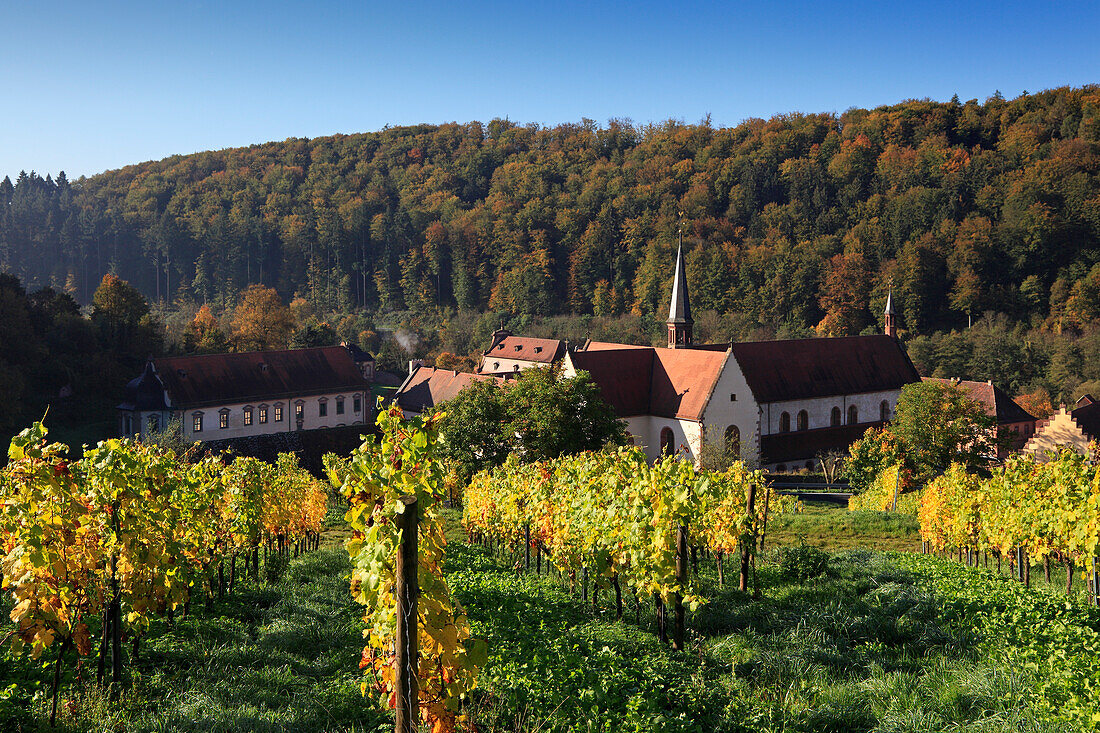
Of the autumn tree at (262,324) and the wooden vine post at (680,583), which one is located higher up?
the autumn tree at (262,324)

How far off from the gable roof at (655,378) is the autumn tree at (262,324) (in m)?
39.6

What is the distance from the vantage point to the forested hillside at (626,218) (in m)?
89.1

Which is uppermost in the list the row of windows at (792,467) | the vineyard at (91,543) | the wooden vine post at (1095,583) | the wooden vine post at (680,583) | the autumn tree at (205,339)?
the autumn tree at (205,339)

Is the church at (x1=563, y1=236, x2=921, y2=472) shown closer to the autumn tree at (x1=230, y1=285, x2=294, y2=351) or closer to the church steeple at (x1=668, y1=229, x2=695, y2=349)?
the church steeple at (x1=668, y1=229, x2=695, y2=349)

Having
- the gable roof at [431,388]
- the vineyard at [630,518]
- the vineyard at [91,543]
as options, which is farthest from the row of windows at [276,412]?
the vineyard at [91,543]

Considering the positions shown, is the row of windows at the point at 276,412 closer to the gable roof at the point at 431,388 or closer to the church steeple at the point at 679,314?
the gable roof at the point at 431,388

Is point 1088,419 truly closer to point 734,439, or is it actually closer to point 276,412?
point 734,439

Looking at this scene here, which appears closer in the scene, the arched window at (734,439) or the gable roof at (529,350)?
the arched window at (734,439)

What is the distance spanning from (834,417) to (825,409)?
1.01 meters

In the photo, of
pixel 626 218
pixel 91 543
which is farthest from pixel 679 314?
Result: pixel 626 218

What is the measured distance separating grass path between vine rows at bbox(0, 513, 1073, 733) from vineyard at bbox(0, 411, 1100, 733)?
37mm

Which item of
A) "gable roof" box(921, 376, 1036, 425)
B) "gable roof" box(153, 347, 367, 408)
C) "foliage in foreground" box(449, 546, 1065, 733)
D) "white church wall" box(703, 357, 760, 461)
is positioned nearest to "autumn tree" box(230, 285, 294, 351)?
"gable roof" box(153, 347, 367, 408)

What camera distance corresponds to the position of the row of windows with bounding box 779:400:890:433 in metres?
51.5

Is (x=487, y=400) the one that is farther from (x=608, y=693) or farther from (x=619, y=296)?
(x=619, y=296)
